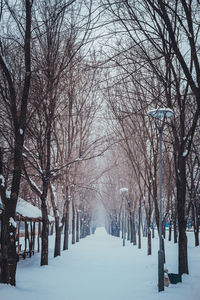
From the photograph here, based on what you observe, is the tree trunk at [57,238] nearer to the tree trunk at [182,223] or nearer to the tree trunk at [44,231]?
the tree trunk at [44,231]

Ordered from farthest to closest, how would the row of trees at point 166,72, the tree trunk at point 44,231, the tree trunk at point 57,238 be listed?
the tree trunk at point 57,238
the tree trunk at point 44,231
the row of trees at point 166,72

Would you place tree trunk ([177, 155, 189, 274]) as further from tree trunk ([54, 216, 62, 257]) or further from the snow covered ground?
tree trunk ([54, 216, 62, 257])

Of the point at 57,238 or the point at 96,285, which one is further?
the point at 57,238

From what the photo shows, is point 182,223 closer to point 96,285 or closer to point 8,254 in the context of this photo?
point 96,285

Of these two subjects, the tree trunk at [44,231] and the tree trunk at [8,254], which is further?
the tree trunk at [44,231]

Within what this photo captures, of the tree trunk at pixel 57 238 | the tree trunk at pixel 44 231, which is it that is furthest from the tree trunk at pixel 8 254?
the tree trunk at pixel 57 238

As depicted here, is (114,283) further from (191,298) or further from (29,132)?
(29,132)

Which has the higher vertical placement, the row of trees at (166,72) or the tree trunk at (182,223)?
the row of trees at (166,72)

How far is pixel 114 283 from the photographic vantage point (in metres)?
11.4

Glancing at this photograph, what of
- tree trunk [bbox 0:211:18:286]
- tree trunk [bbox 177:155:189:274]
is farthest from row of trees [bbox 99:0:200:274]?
tree trunk [bbox 0:211:18:286]

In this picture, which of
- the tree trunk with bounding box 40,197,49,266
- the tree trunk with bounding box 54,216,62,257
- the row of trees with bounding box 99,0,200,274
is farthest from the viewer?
the tree trunk with bounding box 54,216,62,257

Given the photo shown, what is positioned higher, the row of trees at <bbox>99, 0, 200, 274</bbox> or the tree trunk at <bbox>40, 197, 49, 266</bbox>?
the row of trees at <bbox>99, 0, 200, 274</bbox>

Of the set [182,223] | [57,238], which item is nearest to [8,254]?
[182,223]

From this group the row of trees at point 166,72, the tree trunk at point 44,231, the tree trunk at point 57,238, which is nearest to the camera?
the row of trees at point 166,72
